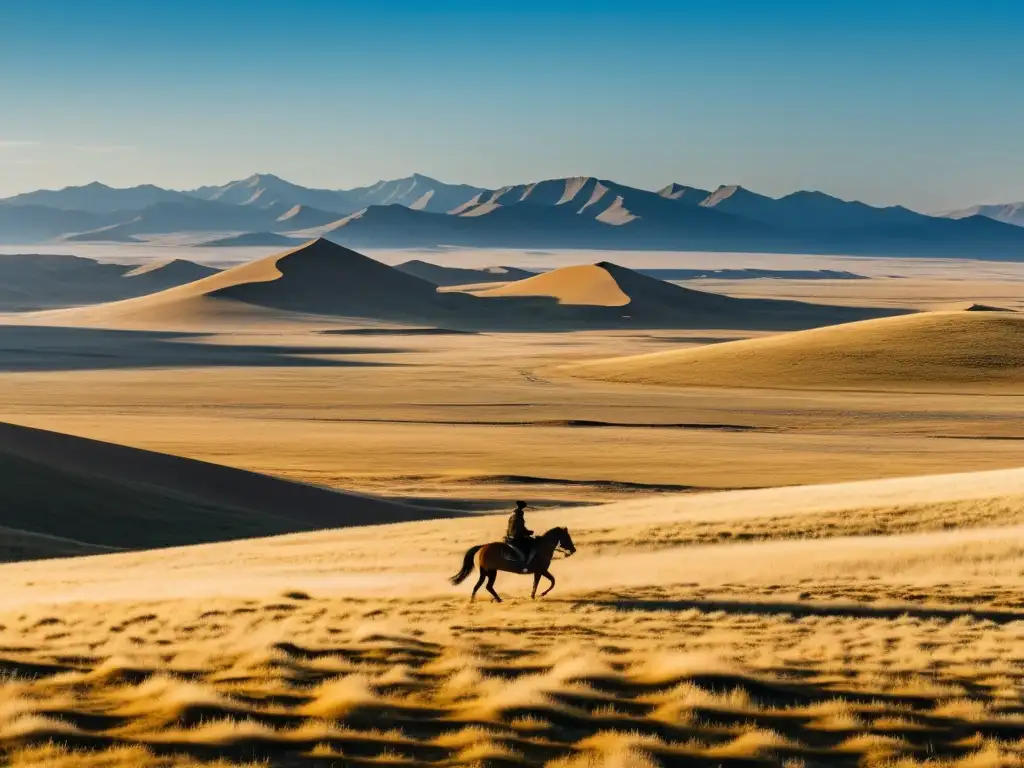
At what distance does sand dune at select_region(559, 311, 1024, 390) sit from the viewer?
78.1m

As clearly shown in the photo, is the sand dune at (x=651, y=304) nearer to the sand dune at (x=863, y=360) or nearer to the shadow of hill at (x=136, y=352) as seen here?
the shadow of hill at (x=136, y=352)

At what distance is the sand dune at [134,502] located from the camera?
32.1 metres

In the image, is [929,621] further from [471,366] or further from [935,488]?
[471,366]

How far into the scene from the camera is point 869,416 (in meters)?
61.9

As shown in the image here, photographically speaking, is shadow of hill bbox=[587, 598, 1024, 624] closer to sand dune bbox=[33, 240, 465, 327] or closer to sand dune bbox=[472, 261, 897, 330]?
sand dune bbox=[472, 261, 897, 330]

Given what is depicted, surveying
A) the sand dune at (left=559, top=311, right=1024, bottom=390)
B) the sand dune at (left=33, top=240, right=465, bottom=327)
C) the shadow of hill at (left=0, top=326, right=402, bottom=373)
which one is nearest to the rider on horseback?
the sand dune at (left=559, top=311, right=1024, bottom=390)

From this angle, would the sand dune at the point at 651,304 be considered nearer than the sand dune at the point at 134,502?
No

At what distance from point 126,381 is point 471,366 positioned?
23.3m

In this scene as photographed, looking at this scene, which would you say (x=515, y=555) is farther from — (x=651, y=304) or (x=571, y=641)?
(x=651, y=304)

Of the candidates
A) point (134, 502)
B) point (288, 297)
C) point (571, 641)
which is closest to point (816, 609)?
point (571, 641)

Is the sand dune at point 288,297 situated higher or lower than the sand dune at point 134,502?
higher

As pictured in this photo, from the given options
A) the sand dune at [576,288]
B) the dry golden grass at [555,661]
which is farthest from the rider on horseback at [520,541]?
the sand dune at [576,288]

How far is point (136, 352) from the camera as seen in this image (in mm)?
105250

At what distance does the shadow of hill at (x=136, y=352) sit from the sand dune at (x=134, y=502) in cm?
5343
